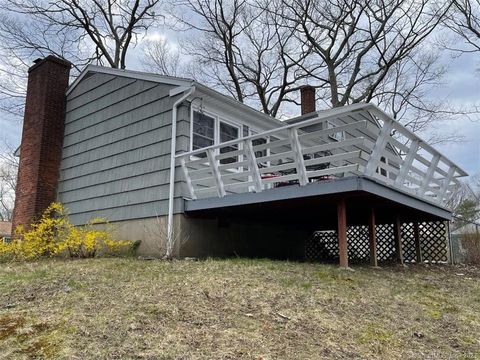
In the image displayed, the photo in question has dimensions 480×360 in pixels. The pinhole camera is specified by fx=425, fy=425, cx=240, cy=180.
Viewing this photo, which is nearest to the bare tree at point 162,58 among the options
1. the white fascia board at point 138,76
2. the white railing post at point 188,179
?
the white fascia board at point 138,76

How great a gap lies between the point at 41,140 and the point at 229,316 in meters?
8.96

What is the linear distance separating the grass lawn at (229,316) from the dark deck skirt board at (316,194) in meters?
1.33

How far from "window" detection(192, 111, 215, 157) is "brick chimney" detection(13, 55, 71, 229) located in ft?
15.3

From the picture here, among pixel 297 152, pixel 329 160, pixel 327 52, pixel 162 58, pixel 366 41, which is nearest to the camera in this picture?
pixel 329 160

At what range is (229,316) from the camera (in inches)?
163

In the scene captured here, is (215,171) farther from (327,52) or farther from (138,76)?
(327,52)

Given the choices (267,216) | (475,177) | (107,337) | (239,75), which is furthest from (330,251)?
(475,177)

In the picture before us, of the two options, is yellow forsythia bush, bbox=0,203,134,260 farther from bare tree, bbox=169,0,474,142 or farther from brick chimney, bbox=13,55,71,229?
bare tree, bbox=169,0,474,142

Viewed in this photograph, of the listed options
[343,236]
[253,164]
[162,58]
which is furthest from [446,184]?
[162,58]

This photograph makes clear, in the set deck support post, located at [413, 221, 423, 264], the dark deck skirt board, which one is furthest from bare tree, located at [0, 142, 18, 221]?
deck support post, located at [413, 221, 423, 264]

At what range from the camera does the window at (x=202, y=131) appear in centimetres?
892

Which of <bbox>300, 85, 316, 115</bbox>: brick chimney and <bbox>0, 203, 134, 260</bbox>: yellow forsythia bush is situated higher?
<bbox>300, 85, 316, 115</bbox>: brick chimney

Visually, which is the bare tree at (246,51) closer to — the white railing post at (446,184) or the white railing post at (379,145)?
the white railing post at (446,184)

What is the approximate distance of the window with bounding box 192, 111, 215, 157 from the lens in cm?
892
